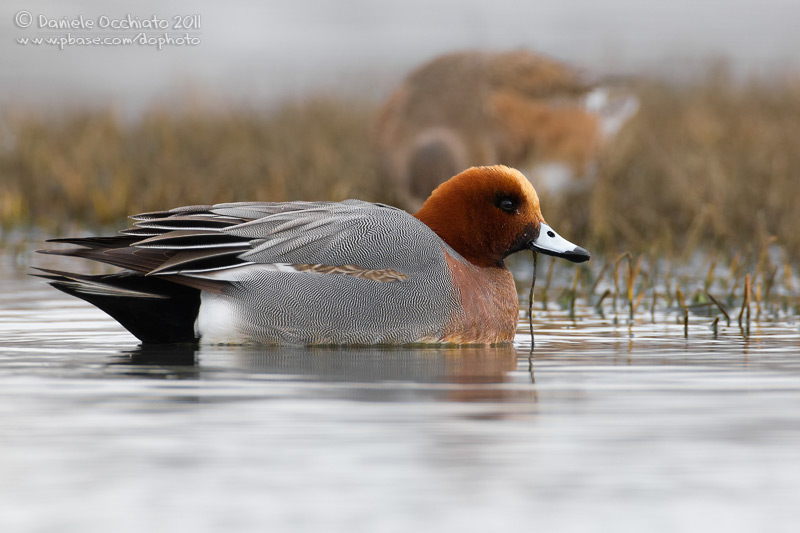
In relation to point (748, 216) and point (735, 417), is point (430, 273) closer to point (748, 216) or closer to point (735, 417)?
point (735, 417)

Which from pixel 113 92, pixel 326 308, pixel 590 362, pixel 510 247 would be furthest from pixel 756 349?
pixel 113 92

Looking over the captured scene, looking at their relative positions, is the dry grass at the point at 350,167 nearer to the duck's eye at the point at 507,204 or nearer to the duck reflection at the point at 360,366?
the duck's eye at the point at 507,204

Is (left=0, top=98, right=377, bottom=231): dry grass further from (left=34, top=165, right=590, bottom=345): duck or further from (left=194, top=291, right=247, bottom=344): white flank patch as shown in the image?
(left=194, top=291, right=247, bottom=344): white flank patch

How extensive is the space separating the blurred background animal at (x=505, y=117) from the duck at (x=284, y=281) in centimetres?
401

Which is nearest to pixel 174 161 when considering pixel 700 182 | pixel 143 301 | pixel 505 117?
pixel 505 117

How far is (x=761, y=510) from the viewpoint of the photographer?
3363mm

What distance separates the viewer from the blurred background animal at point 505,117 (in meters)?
10.3

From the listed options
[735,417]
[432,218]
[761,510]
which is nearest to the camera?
[761,510]

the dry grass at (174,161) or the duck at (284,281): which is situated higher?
the dry grass at (174,161)

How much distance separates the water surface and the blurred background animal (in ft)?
15.2

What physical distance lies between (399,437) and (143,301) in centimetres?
209

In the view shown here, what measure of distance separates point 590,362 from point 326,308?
108 centimetres

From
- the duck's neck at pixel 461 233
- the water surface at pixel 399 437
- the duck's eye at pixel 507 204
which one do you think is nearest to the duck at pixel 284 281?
the water surface at pixel 399 437

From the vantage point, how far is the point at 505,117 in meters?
10.4
